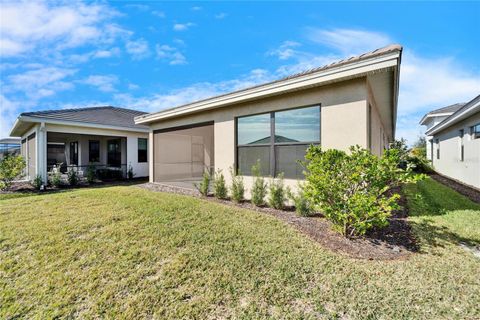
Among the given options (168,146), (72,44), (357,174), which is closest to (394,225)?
(357,174)

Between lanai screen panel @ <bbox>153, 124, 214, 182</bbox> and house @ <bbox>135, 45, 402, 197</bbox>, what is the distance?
2993 mm

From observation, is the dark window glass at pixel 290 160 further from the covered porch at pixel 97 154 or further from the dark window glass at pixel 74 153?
the dark window glass at pixel 74 153

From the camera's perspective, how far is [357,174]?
3.92 metres

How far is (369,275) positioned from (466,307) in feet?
3.02

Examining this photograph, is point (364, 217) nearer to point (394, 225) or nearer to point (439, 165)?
point (394, 225)

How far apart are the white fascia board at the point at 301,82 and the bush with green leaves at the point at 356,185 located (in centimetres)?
182

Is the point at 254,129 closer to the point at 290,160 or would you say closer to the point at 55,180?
the point at 290,160

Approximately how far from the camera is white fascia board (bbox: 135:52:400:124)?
4492 millimetres

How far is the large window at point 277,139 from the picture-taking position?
5.99 metres

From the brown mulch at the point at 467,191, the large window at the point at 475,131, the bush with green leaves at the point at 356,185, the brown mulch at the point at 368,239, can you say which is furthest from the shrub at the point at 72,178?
the large window at the point at 475,131

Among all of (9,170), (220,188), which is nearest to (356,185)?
(220,188)

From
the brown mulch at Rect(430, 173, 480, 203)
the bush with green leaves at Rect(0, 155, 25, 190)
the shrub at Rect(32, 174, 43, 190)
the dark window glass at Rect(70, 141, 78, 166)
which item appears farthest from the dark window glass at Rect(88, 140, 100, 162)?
the brown mulch at Rect(430, 173, 480, 203)

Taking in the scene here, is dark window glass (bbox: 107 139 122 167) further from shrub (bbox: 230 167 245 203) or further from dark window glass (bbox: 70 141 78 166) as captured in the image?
shrub (bbox: 230 167 245 203)

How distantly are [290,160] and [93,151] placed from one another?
16279 millimetres
